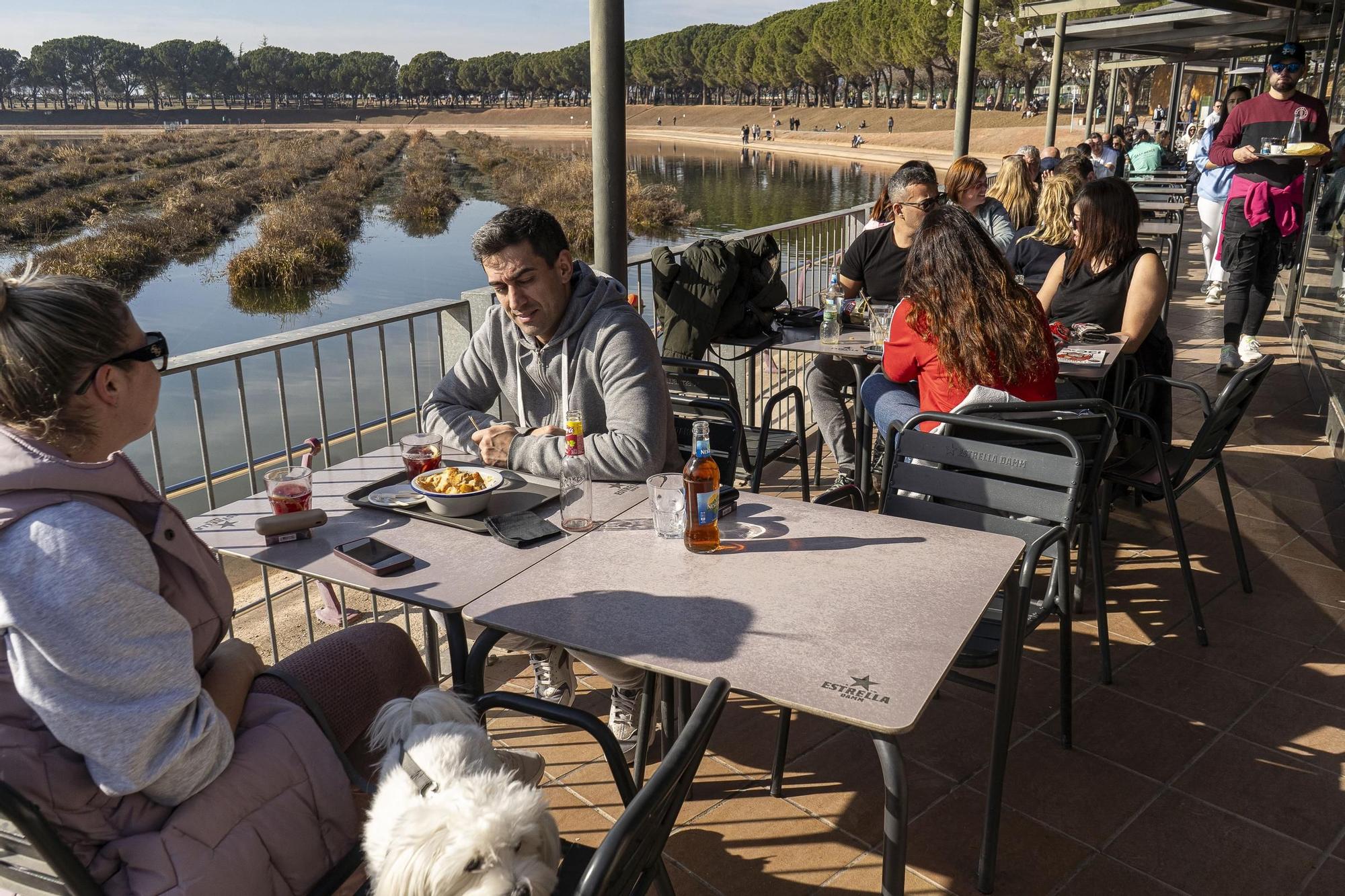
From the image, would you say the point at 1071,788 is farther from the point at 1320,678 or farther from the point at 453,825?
the point at 453,825

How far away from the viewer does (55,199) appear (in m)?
32.8

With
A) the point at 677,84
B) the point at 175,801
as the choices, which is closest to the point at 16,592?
the point at 175,801

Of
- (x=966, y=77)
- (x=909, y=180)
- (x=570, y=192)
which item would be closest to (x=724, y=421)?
(x=909, y=180)

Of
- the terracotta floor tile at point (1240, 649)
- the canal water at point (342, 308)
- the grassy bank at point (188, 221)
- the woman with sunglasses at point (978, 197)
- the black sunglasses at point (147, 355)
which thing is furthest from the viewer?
the grassy bank at point (188, 221)

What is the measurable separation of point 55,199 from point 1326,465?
38.5 metres

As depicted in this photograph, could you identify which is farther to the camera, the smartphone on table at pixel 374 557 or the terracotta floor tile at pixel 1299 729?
the terracotta floor tile at pixel 1299 729

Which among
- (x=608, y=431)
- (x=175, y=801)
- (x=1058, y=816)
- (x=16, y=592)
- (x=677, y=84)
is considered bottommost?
(x=1058, y=816)

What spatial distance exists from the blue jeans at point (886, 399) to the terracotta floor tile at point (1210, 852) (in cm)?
146

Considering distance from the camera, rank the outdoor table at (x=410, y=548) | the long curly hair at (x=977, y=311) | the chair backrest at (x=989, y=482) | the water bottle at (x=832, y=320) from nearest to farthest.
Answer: the outdoor table at (x=410, y=548)
the chair backrest at (x=989, y=482)
the long curly hair at (x=977, y=311)
the water bottle at (x=832, y=320)

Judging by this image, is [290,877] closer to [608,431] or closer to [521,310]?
[608,431]

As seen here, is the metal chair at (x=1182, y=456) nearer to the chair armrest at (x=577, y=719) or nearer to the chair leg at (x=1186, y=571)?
the chair leg at (x=1186, y=571)

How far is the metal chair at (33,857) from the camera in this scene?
1111 mm

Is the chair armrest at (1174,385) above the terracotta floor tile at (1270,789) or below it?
above

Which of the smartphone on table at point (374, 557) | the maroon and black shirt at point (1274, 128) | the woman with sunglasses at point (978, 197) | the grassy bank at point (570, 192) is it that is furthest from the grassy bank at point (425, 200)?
the smartphone on table at point (374, 557)
